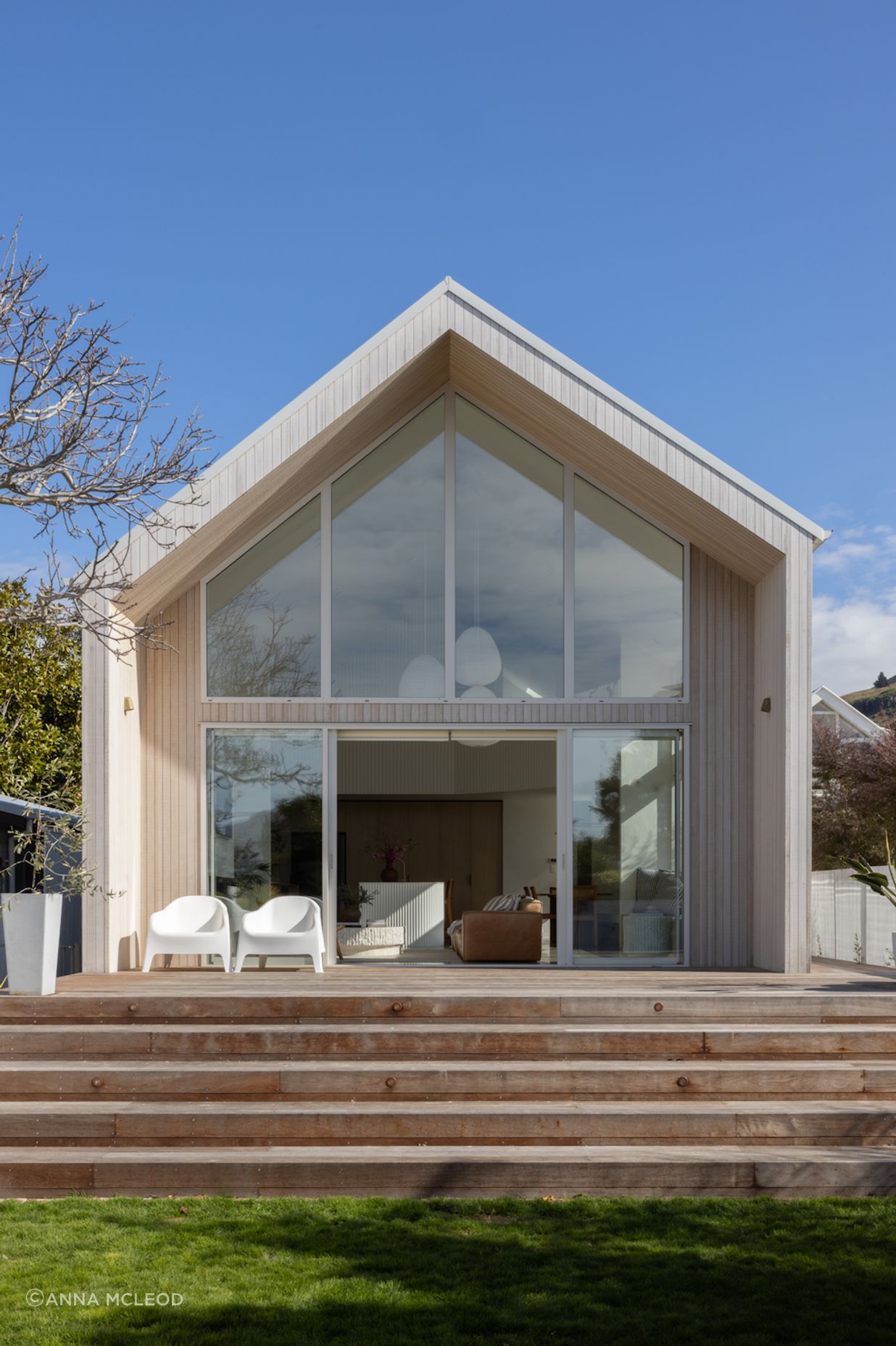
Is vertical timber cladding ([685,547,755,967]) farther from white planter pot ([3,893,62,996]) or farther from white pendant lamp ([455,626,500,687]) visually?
white planter pot ([3,893,62,996])

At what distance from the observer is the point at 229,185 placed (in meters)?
12.8

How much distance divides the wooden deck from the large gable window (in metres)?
3.32

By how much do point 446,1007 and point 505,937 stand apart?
3438mm

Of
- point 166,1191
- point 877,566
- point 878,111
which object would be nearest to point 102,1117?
point 166,1191

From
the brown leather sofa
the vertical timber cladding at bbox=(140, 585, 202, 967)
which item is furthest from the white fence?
the vertical timber cladding at bbox=(140, 585, 202, 967)

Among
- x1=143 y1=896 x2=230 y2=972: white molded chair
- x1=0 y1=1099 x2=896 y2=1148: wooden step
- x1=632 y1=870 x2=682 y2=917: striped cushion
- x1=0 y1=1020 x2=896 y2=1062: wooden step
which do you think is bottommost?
x1=0 y1=1099 x2=896 y2=1148: wooden step

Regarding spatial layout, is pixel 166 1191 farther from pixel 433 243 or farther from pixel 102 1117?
pixel 433 243

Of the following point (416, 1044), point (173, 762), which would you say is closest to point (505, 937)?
point (173, 762)

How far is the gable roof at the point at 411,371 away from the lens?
31.1ft

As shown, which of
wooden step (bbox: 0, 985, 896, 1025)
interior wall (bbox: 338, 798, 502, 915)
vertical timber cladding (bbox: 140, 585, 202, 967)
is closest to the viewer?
wooden step (bbox: 0, 985, 896, 1025)

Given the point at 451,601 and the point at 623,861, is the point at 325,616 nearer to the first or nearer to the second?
the point at 451,601

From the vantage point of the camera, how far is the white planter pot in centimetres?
775

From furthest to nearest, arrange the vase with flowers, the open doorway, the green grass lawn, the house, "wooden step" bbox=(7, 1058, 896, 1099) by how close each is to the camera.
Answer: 1. the house
2. the open doorway
3. the vase with flowers
4. "wooden step" bbox=(7, 1058, 896, 1099)
5. the green grass lawn

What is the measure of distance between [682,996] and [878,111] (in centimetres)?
963
